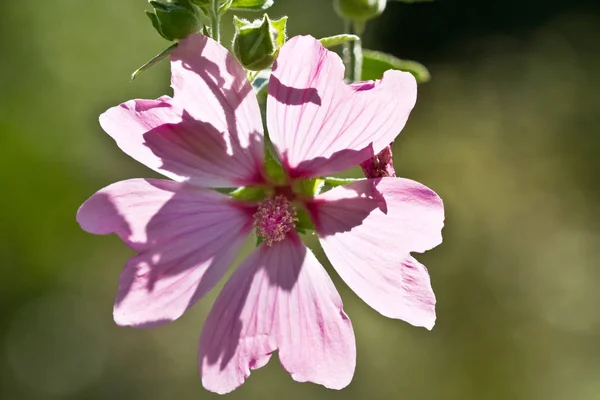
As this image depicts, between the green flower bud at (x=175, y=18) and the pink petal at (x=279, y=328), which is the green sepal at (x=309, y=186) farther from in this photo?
the green flower bud at (x=175, y=18)

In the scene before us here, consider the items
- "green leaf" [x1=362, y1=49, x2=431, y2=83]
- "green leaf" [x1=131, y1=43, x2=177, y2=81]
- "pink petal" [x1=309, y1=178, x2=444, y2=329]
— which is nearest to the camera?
"green leaf" [x1=131, y1=43, x2=177, y2=81]

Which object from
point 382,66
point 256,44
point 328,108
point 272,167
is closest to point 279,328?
point 272,167

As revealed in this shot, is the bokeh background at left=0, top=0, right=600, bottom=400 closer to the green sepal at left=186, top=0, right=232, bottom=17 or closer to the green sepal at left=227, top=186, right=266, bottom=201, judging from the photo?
the green sepal at left=227, top=186, right=266, bottom=201

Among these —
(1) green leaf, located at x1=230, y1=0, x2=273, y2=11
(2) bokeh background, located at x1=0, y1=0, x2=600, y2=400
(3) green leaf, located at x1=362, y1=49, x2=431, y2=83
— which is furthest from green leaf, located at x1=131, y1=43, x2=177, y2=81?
(2) bokeh background, located at x1=0, y1=0, x2=600, y2=400

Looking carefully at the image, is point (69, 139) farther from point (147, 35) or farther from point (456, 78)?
point (456, 78)

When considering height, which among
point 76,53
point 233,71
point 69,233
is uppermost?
point 233,71

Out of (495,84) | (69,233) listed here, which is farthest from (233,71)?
(495,84)
